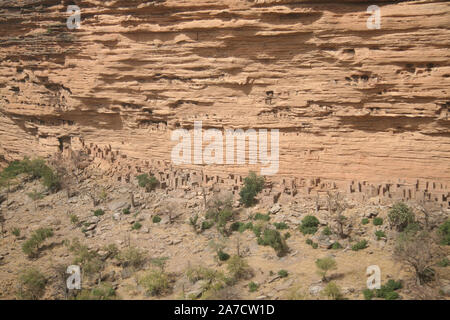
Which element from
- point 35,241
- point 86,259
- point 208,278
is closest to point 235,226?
point 208,278

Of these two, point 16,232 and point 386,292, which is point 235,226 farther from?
point 16,232

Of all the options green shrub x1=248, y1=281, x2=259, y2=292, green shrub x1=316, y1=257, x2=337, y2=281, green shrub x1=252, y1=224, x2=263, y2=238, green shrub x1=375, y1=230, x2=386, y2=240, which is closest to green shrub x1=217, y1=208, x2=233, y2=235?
green shrub x1=252, y1=224, x2=263, y2=238

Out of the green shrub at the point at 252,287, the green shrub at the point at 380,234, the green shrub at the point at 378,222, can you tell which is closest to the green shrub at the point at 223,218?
the green shrub at the point at 252,287

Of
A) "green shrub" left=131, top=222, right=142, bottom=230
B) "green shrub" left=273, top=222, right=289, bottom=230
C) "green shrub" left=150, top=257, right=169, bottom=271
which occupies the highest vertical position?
"green shrub" left=273, top=222, right=289, bottom=230

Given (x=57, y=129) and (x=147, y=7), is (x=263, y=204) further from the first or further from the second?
(x=57, y=129)

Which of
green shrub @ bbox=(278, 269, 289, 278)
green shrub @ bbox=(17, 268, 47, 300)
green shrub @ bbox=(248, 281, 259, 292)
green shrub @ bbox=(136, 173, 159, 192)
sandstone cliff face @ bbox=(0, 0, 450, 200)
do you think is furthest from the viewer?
green shrub @ bbox=(136, 173, 159, 192)

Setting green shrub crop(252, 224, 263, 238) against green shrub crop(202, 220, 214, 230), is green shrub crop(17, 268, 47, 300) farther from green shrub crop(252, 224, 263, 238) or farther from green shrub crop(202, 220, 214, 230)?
green shrub crop(252, 224, 263, 238)

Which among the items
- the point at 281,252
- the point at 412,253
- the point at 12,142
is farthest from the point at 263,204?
the point at 12,142
